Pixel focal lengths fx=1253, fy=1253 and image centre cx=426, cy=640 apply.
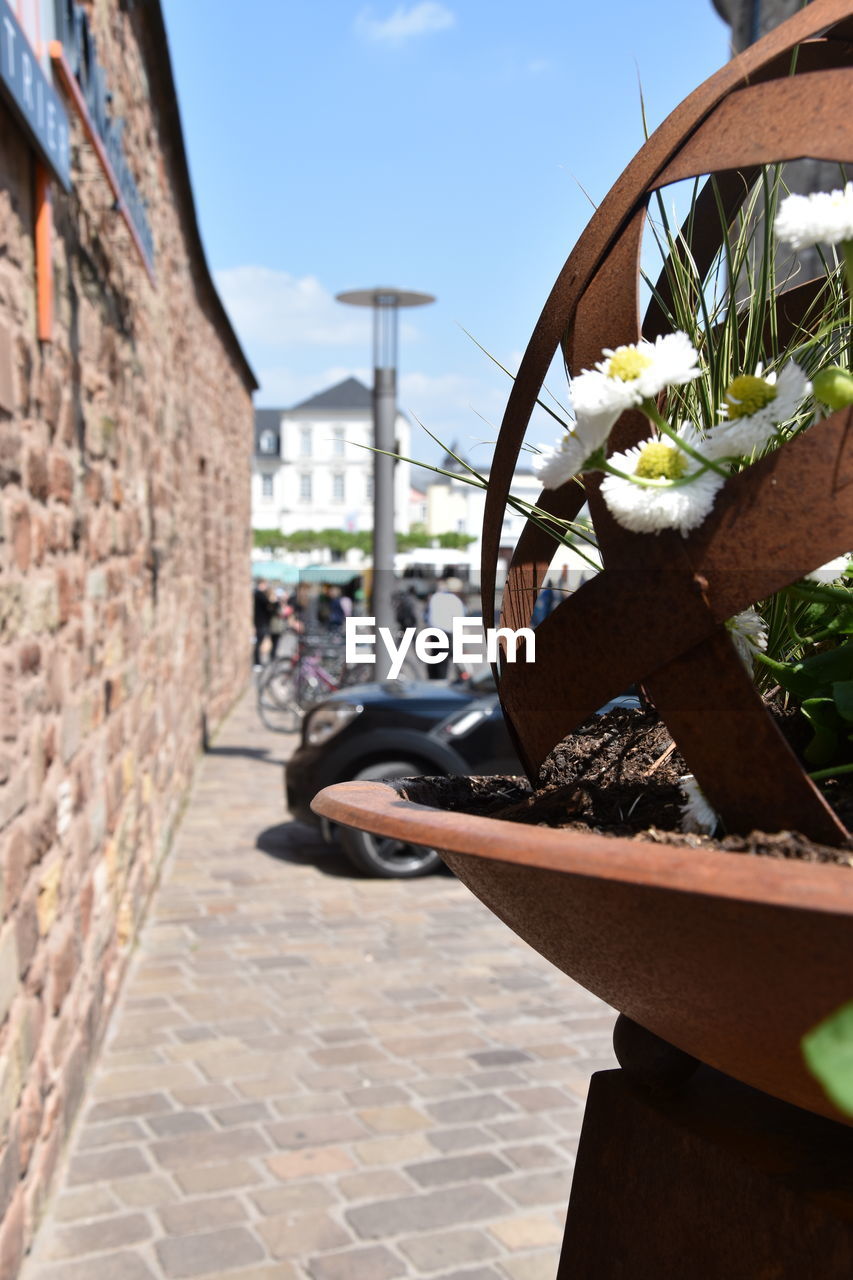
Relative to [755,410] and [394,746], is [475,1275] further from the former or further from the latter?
[394,746]

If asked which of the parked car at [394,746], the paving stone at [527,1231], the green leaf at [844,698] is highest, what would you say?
the green leaf at [844,698]

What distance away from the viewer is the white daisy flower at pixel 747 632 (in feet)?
3.35

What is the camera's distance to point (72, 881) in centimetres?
371

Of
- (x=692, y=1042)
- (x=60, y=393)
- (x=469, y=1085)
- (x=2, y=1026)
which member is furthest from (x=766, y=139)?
(x=469, y=1085)

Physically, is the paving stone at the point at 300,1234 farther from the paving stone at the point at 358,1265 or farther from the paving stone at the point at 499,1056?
the paving stone at the point at 499,1056

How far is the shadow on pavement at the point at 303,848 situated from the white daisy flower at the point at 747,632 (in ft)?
20.6

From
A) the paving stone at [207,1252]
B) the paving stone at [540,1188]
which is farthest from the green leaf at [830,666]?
the paving stone at [540,1188]

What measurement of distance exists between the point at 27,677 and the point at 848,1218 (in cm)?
237

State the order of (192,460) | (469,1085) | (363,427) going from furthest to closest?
(363,427)
(192,460)
(469,1085)

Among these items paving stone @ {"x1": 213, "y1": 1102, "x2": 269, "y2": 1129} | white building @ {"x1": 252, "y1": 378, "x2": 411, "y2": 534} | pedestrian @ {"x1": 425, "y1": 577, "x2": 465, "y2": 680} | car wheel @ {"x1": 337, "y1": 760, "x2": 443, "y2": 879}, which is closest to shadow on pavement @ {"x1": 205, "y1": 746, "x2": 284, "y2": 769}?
pedestrian @ {"x1": 425, "y1": 577, "x2": 465, "y2": 680}

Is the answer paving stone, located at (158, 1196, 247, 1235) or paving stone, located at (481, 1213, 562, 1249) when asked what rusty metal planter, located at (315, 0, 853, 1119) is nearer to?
paving stone, located at (481, 1213, 562, 1249)

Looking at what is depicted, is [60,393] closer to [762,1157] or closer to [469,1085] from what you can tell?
[469,1085]

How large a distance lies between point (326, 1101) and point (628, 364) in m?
3.55

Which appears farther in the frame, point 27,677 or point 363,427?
point 363,427
